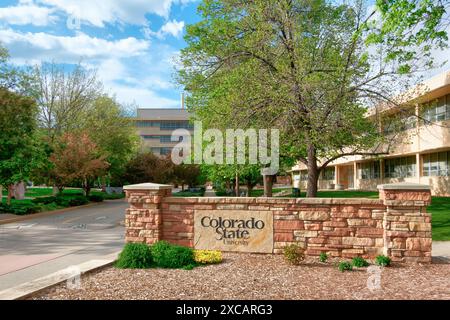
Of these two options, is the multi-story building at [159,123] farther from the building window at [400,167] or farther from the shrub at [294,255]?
the shrub at [294,255]

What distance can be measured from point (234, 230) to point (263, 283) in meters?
2.74

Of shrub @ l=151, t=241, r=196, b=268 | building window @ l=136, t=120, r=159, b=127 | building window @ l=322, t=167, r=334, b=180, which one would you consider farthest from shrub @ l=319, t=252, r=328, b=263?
building window @ l=136, t=120, r=159, b=127

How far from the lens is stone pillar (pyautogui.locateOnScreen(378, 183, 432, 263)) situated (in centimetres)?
824

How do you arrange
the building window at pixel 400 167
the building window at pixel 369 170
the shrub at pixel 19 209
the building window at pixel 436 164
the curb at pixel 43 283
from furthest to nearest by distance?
the building window at pixel 369 170
the building window at pixel 400 167
the building window at pixel 436 164
the shrub at pixel 19 209
the curb at pixel 43 283

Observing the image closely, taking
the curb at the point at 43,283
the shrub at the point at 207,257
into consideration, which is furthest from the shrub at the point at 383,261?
the curb at the point at 43,283

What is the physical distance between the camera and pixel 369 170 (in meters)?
42.4

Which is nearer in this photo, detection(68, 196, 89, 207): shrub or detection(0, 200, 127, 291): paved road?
detection(0, 200, 127, 291): paved road

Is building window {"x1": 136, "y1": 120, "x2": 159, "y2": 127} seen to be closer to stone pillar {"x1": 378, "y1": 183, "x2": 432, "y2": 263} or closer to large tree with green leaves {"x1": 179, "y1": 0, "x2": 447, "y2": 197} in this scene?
large tree with green leaves {"x1": 179, "y1": 0, "x2": 447, "y2": 197}

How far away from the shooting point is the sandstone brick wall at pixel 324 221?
8289 millimetres

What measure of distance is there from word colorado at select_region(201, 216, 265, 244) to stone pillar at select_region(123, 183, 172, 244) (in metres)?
1.12

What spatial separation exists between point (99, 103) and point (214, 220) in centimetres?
2820

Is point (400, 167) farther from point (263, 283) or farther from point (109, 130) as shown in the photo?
point (263, 283)

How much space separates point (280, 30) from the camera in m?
15.8
